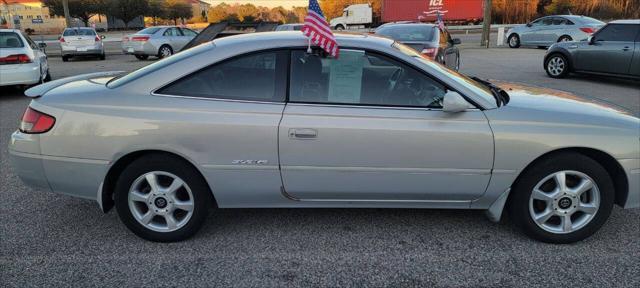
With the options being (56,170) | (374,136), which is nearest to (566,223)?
(374,136)

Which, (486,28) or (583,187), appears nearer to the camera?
(583,187)

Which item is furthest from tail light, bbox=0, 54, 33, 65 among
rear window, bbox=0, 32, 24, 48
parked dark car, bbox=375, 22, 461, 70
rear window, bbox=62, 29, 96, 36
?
rear window, bbox=62, 29, 96, 36

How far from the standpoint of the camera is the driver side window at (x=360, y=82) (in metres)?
3.18

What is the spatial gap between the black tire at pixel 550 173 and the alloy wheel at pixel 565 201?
0.03 m

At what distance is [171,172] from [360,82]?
4.67ft

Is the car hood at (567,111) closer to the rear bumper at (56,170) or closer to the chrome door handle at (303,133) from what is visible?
the chrome door handle at (303,133)

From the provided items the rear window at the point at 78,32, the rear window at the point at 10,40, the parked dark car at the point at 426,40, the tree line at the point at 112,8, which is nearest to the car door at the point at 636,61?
the parked dark car at the point at 426,40

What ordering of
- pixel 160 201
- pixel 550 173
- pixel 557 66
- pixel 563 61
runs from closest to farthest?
1. pixel 550 173
2. pixel 160 201
3. pixel 563 61
4. pixel 557 66

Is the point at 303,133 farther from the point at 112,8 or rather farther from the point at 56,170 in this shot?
the point at 112,8

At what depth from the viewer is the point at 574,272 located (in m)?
2.93

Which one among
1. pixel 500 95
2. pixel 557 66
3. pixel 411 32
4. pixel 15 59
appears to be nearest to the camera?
pixel 500 95

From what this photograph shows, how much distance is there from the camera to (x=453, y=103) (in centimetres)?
301

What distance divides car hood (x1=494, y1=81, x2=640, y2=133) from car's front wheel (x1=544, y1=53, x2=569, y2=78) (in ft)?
27.8

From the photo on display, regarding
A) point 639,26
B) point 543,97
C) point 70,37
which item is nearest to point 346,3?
point 70,37
